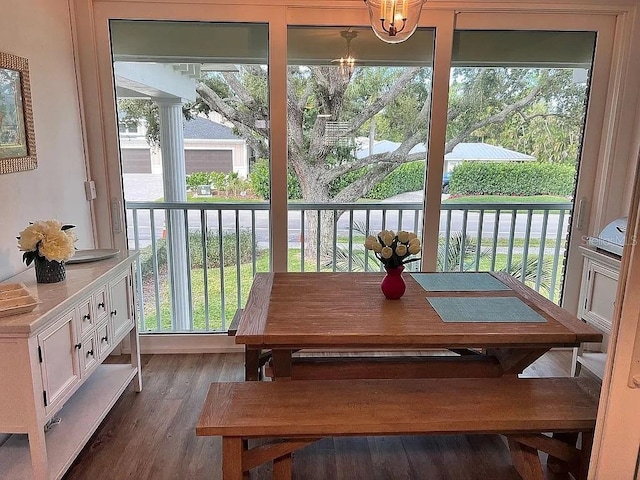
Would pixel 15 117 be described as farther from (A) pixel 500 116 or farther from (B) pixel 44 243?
(A) pixel 500 116

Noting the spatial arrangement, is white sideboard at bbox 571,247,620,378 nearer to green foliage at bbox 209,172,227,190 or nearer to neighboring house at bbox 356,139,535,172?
neighboring house at bbox 356,139,535,172

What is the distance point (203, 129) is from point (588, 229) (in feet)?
8.75

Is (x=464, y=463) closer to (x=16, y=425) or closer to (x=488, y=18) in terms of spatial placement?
(x=16, y=425)

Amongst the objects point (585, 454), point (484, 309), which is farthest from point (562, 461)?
point (484, 309)

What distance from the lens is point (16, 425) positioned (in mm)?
1540

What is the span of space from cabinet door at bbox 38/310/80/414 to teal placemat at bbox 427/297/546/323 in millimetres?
1527

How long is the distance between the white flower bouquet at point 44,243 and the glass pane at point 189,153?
113cm

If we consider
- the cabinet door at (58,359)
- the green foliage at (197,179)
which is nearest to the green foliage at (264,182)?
the green foliage at (197,179)

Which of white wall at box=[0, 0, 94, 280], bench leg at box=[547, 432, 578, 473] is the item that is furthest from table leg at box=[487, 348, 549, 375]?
white wall at box=[0, 0, 94, 280]

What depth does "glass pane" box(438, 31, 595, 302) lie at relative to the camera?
2.83 m

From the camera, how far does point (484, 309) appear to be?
198 centimetres

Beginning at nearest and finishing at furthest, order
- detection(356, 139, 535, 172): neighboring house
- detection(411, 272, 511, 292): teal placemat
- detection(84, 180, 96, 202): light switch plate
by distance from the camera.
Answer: detection(411, 272, 511, 292): teal placemat, detection(84, 180, 96, 202): light switch plate, detection(356, 139, 535, 172): neighboring house

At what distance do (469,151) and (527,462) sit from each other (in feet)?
6.33

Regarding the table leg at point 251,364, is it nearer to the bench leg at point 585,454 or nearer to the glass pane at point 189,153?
the glass pane at point 189,153
